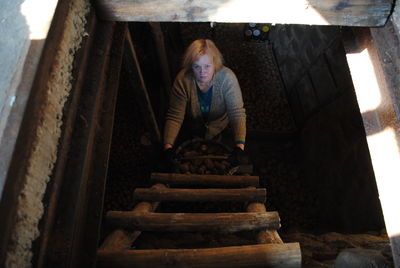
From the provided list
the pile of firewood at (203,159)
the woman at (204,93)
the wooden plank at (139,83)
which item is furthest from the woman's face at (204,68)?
the pile of firewood at (203,159)

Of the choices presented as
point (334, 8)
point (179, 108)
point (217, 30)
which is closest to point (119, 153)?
point (179, 108)

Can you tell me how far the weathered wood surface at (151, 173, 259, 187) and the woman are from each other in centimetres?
48

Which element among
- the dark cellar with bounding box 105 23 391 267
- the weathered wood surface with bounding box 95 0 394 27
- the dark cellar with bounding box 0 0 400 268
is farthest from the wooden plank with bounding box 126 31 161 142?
the weathered wood surface with bounding box 95 0 394 27

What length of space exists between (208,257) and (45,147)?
93 centimetres

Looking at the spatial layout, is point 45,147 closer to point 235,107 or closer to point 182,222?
point 182,222

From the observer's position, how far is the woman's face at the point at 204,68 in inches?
104

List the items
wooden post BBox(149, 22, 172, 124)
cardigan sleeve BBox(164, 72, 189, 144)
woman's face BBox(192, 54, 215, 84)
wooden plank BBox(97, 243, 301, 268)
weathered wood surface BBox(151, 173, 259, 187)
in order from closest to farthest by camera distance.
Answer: wooden plank BBox(97, 243, 301, 268) < weathered wood surface BBox(151, 173, 259, 187) < woman's face BBox(192, 54, 215, 84) < cardigan sleeve BBox(164, 72, 189, 144) < wooden post BBox(149, 22, 172, 124)

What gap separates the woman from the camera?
274 cm

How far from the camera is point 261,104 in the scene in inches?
218

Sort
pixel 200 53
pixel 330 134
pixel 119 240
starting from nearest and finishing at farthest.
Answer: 1. pixel 119 240
2. pixel 200 53
3. pixel 330 134

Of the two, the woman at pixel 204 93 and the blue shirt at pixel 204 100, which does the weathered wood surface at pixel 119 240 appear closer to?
the woman at pixel 204 93

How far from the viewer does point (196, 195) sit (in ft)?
7.02

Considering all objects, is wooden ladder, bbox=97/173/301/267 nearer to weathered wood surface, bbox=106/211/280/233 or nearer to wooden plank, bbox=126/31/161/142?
weathered wood surface, bbox=106/211/280/233

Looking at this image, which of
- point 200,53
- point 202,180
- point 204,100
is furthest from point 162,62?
point 202,180
